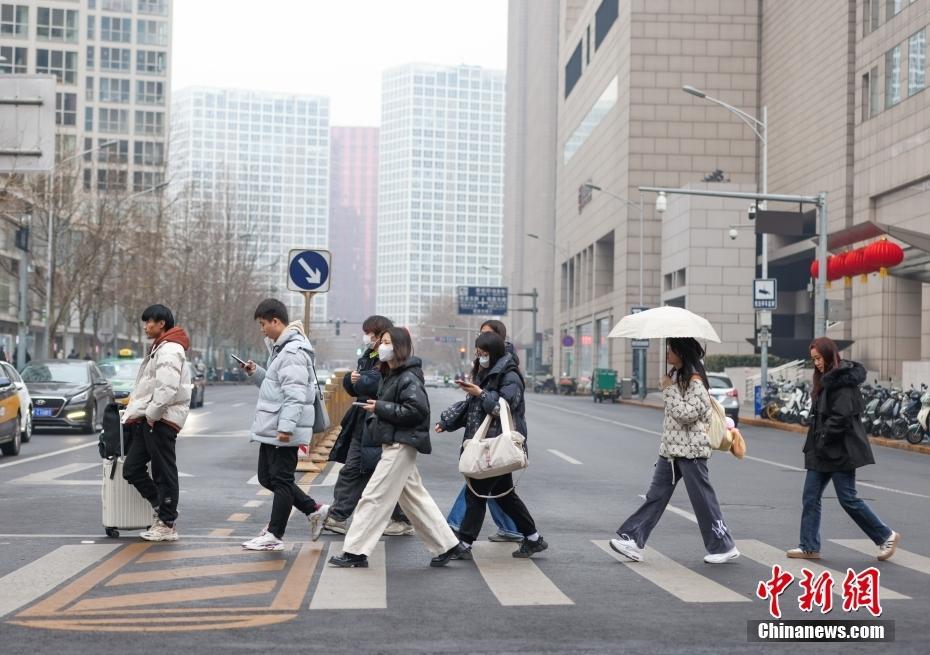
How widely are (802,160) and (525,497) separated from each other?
53.5 metres

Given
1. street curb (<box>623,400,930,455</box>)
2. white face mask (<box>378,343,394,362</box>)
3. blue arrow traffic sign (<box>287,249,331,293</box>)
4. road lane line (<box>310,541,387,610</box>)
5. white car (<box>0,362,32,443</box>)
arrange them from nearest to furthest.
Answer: road lane line (<box>310,541,387,610</box>) → white face mask (<box>378,343,394,362</box>) → blue arrow traffic sign (<box>287,249,331,293</box>) → white car (<box>0,362,32,443</box>) → street curb (<box>623,400,930,455</box>)

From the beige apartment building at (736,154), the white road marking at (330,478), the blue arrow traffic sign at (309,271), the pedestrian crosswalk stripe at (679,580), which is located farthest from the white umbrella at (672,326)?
the beige apartment building at (736,154)

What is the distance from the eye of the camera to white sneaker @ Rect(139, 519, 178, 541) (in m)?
9.99

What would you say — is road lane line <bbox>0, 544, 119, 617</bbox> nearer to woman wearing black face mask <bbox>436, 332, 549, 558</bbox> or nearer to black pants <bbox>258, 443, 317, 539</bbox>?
black pants <bbox>258, 443, 317, 539</bbox>

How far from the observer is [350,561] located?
8.73m

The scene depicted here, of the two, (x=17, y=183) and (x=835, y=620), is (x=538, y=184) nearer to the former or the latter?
(x=17, y=183)

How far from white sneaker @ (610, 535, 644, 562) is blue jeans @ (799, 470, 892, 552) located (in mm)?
1331

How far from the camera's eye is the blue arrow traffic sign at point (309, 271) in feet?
59.8

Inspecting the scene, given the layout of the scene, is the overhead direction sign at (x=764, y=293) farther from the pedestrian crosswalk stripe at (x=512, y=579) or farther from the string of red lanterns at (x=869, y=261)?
the pedestrian crosswalk stripe at (x=512, y=579)

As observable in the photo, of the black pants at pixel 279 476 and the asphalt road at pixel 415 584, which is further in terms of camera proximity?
the black pants at pixel 279 476

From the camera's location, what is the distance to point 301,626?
6.70 m

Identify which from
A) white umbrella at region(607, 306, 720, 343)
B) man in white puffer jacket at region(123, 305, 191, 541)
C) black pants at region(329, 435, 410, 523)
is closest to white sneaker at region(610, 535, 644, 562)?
white umbrella at region(607, 306, 720, 343)

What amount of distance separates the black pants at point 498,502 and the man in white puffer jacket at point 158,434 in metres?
2.34

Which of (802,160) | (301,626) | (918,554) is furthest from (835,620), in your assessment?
(802,160)
